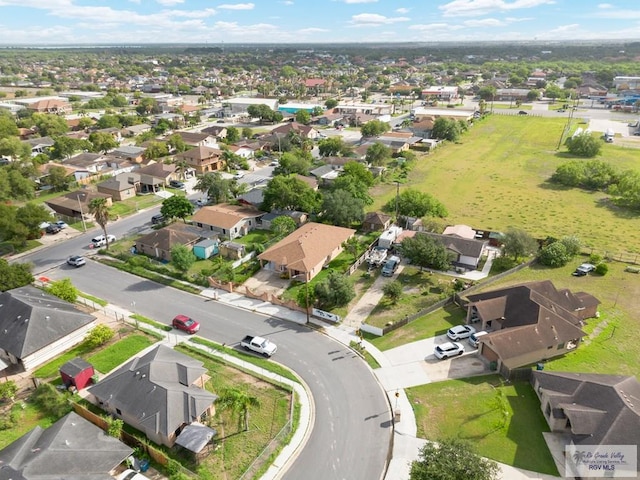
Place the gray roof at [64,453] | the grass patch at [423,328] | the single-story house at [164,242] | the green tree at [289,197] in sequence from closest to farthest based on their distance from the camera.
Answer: the gray roof at [64,453] → the grass patch at [423,328] → the single-story house at [164,242] → the green tree at [289,197]

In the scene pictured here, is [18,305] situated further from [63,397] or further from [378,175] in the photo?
[378,175]


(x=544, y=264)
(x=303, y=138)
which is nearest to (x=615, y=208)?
(x=544, y=264)

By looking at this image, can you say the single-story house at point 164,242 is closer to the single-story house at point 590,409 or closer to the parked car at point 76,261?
the parked car at point 76,261

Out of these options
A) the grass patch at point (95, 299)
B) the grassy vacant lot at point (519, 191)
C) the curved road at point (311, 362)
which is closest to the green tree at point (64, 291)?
the grass patch at point (95, 299)

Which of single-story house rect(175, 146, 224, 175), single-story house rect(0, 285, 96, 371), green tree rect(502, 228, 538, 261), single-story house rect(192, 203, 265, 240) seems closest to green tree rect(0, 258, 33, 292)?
single-story house rect(0, 285, 96, 371)

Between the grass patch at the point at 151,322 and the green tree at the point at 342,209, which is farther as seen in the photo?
the green tree at the point at 342,209

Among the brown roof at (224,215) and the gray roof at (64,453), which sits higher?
the brown roof at (224,215)

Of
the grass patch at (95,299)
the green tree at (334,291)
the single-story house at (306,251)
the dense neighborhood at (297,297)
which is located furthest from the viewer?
the single-story house at (306,251)
